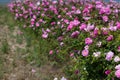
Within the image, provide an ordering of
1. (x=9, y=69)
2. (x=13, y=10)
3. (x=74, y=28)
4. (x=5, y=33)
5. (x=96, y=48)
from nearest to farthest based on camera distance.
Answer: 1. (x=96, y=48)
2. (x=74, y=28)
3. (x=9, y=69)
4. (x=5, y=33)
5. (x=13, y=10)

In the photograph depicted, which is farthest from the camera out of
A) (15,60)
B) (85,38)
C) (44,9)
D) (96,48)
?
(44,9)

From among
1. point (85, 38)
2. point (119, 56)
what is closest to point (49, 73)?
point (85, 38)

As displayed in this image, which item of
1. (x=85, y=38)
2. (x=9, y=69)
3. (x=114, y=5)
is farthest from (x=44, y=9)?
(x=85, y=38)

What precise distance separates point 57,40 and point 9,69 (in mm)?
1408

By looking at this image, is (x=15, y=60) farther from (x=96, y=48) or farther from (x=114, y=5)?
(x=114, y=5)

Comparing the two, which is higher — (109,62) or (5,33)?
(109,62)

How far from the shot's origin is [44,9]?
10.5 metres

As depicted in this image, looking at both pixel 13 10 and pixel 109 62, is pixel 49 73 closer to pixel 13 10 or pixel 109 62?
pixel 109 62

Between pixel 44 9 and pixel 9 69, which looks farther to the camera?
pixel 44 9

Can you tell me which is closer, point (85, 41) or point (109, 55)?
point (109, 55)

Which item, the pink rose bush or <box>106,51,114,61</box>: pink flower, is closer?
<box>106,51,114,61</box>: pink flower

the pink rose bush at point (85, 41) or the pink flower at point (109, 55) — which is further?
the pink rose bush at point (85, 41)

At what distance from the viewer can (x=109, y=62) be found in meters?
5.41

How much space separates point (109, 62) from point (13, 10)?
379 inches
